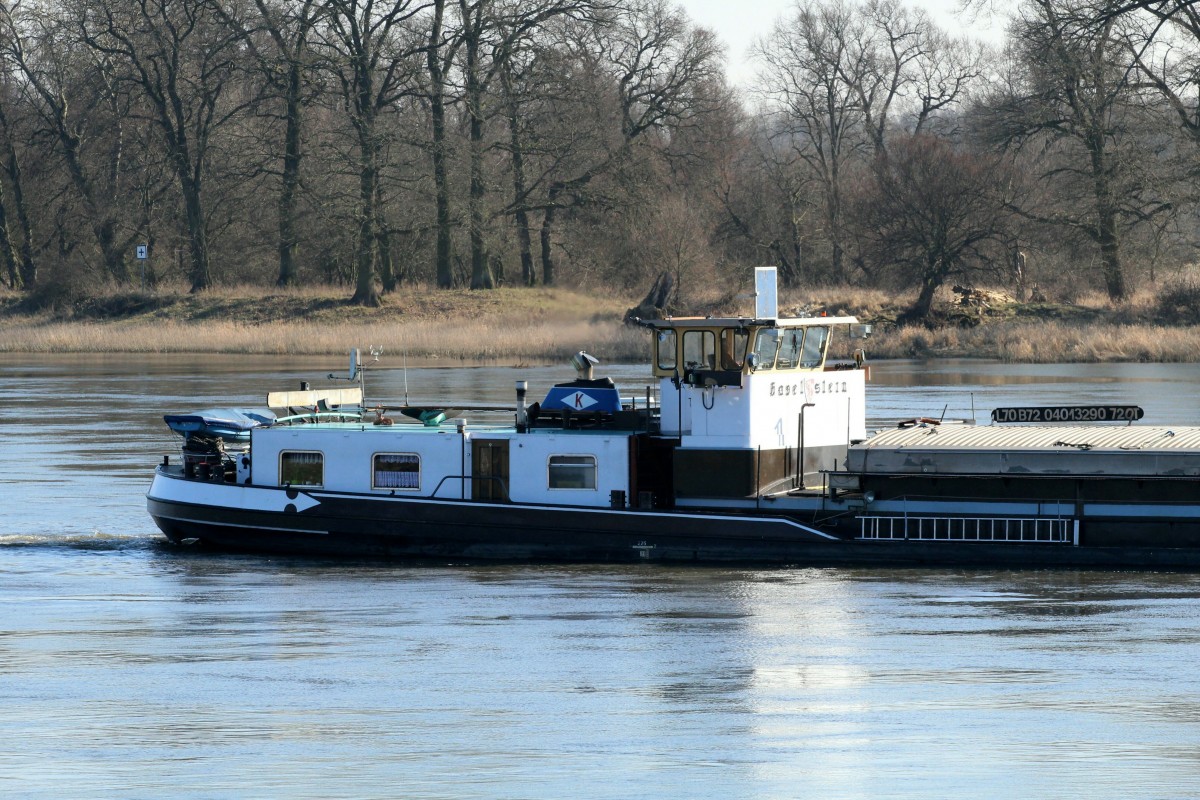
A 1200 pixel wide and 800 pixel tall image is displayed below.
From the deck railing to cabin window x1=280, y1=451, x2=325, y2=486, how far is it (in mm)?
7274

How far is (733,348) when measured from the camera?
20.6 m

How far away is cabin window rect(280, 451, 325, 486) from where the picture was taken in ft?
72.4

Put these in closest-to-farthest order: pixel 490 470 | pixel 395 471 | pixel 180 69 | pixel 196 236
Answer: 1. pixel 490 470
2. pixel 395 471
3. pixel 180 69
4. pixel 196 236

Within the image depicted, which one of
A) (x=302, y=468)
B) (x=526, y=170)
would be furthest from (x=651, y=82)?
(x=302, y=468)

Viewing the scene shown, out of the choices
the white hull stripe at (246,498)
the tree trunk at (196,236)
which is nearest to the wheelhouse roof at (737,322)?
the white hull stripe at (246,498)

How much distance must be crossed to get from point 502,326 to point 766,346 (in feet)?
131

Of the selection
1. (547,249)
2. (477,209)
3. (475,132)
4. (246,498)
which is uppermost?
(475,132)

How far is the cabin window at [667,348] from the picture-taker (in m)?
20.9

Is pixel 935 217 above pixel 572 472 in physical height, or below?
above

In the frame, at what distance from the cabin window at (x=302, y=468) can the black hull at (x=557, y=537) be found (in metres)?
0.28

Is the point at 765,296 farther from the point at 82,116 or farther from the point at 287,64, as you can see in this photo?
the point at 82,116

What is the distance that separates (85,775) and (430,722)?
9.10 ft

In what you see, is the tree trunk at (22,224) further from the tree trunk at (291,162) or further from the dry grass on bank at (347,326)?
the tree trunk at (291,162)

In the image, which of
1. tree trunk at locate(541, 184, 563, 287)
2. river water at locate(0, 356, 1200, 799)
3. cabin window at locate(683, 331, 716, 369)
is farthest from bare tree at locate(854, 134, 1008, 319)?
river water at locate(0, 356, 1200, 799)
